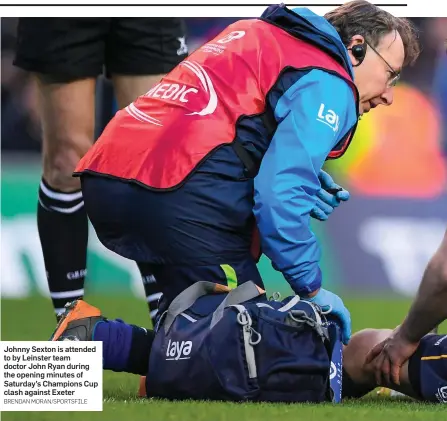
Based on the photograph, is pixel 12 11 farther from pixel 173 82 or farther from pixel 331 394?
pixel 331 394

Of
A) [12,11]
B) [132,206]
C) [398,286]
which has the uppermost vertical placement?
[12,11]

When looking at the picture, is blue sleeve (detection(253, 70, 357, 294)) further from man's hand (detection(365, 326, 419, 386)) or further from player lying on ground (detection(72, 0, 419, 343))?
man's hand (detection(365, 326, 419, 386))

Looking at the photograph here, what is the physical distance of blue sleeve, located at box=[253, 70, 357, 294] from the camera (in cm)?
327

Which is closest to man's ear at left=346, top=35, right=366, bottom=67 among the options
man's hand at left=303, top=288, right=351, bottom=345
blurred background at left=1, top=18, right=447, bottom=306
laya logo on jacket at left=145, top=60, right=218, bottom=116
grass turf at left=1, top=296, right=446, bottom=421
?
laya logo on jacket at left=145, top=60, right=218, bottom=116

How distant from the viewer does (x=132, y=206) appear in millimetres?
3418

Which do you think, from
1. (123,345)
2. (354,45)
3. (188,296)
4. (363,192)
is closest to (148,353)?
(123,345)

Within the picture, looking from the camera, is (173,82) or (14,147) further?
(14,147)

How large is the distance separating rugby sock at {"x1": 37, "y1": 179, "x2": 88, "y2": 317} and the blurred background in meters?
2.42

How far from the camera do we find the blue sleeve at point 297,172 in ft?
10.7

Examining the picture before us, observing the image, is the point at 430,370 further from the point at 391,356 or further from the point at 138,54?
the point at 138,54

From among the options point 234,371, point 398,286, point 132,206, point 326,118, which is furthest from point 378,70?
point 398,286

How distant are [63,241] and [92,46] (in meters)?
0.74

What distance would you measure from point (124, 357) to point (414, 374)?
817mm

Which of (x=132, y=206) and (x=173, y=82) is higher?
(x=173, y=82)
